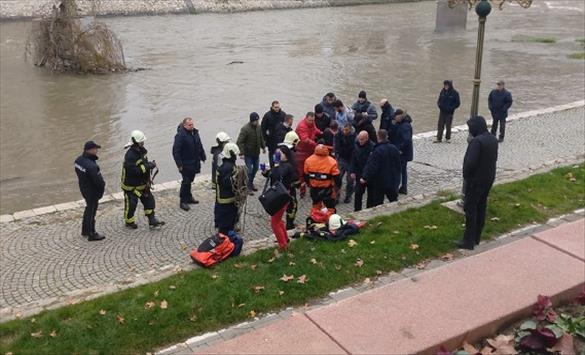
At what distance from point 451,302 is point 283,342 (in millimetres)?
1741

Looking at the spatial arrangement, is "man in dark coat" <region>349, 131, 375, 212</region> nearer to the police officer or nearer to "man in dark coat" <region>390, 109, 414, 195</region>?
"man in dark coat" <region>390, 109, 414, 195</region>

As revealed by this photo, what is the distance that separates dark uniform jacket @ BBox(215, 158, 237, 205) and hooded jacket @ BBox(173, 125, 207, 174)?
2030mm

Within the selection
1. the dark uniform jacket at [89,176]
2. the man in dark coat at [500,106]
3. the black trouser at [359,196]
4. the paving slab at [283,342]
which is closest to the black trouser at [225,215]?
the dark uniform jacket at [89,176]

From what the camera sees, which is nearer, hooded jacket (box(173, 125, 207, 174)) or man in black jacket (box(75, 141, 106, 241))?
man in black jacket (box(75, 141, 106, 241))

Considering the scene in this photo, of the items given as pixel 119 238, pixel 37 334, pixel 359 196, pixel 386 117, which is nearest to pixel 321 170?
pixel 359 196

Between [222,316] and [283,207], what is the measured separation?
1903 mm

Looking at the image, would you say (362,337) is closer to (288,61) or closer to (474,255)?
(474,255)

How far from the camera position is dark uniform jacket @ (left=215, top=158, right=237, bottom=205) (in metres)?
8.23

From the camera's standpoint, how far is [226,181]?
8.26 metres

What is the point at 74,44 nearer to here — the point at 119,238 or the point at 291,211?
the point at 119,238

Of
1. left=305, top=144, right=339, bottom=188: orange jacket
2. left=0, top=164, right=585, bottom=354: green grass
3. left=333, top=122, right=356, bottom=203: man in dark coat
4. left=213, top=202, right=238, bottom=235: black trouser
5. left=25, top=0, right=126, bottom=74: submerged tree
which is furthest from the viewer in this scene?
left=25, top=0, right=126, bottom=74: submerged tree

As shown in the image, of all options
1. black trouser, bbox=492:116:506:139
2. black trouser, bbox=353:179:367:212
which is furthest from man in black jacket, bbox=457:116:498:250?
black trouser, bbox=492:116:506:139

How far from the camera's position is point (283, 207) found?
754 centimetres

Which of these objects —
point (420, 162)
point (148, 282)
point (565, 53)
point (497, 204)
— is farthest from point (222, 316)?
point (565, 53)
